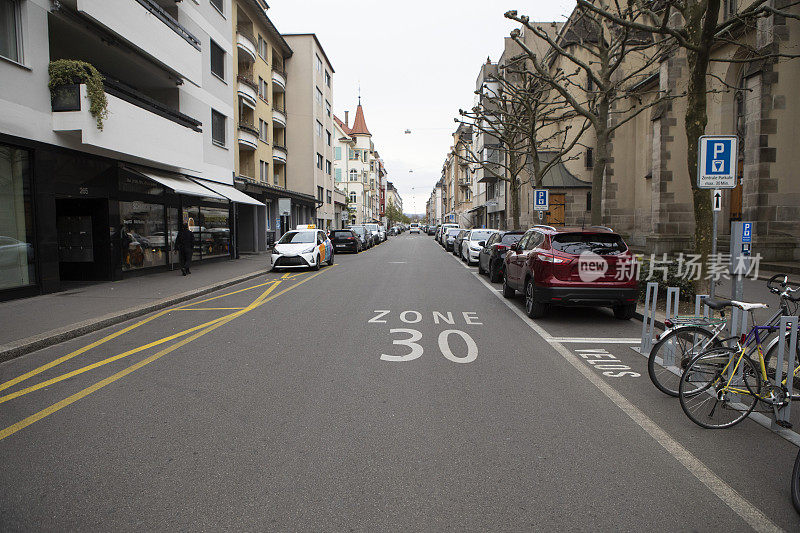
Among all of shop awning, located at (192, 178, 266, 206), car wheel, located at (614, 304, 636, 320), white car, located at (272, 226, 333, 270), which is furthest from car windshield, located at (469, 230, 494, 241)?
car wheel, located at (614, 304, 636, 320)

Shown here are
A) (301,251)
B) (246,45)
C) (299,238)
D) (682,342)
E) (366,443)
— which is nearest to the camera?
(366,443)

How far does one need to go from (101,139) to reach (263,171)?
19.9 metres

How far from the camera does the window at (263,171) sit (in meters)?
32.2

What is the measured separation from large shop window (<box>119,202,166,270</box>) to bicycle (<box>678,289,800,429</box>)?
15649 mm

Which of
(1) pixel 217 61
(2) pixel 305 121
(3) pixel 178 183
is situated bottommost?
(3) pixel 178 183

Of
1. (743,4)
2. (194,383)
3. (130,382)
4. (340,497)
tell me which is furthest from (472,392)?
(743,4)

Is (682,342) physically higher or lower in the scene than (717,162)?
lower

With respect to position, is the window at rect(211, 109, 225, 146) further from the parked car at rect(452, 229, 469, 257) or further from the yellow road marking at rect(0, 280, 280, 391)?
the yellow road marking at rect(0, 280, 280, 391)

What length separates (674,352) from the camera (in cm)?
514

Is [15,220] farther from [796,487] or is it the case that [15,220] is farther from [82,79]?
[796,487]

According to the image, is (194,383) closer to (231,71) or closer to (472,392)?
(472,392)

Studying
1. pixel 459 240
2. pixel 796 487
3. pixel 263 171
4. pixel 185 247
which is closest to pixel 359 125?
pixel 263 171

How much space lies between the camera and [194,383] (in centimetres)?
564

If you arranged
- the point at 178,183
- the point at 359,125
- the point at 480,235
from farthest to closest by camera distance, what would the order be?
the point at 359,125 → the point at 480,235 → the point at 178,183
